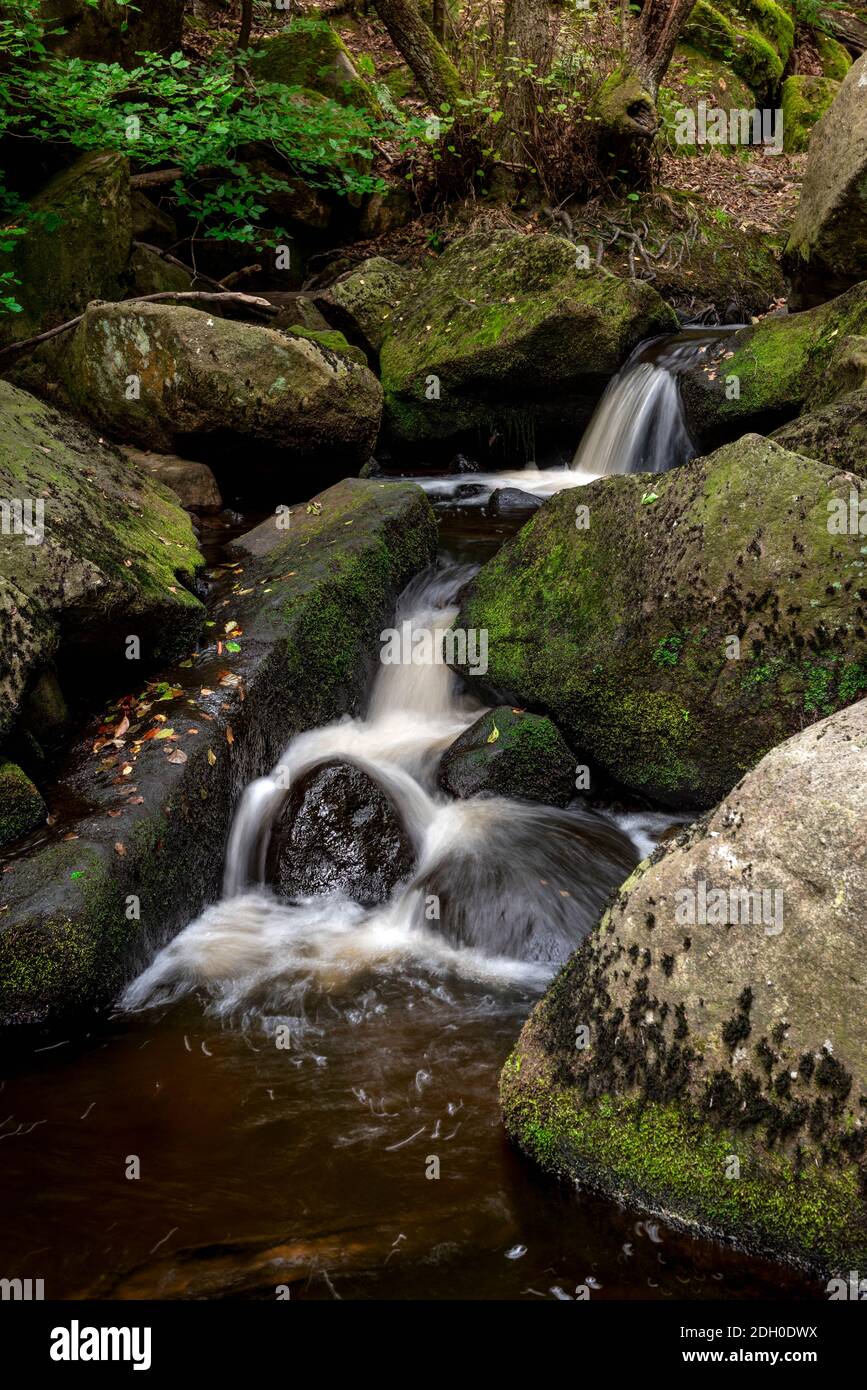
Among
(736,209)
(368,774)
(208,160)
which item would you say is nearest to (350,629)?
(368,774)

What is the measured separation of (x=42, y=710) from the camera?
18.5 feet

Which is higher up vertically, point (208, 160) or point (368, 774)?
point (208, 160)

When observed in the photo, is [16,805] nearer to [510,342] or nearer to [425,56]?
[510,342]

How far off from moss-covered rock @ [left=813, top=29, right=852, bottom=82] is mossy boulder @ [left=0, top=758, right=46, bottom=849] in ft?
74.0

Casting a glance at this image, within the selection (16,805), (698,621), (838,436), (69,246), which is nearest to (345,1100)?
(16,805)

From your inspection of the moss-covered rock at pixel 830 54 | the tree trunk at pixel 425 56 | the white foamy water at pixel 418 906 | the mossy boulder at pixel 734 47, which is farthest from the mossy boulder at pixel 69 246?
the moss-covered rock at pixel 830 54

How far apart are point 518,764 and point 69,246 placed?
728 centimetres

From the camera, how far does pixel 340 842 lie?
576 centimetres

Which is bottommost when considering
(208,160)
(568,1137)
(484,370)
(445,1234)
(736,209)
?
(445,1234)

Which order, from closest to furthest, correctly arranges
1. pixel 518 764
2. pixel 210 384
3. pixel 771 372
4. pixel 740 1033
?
pixel 740 1033
pixel 518 764
pixel 210 384
pixel 771 372

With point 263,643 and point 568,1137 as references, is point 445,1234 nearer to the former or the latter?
point 568,1137

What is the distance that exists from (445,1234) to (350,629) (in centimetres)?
438

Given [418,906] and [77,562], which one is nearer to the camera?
[418,906]

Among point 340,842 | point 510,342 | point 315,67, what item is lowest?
point 340,842
